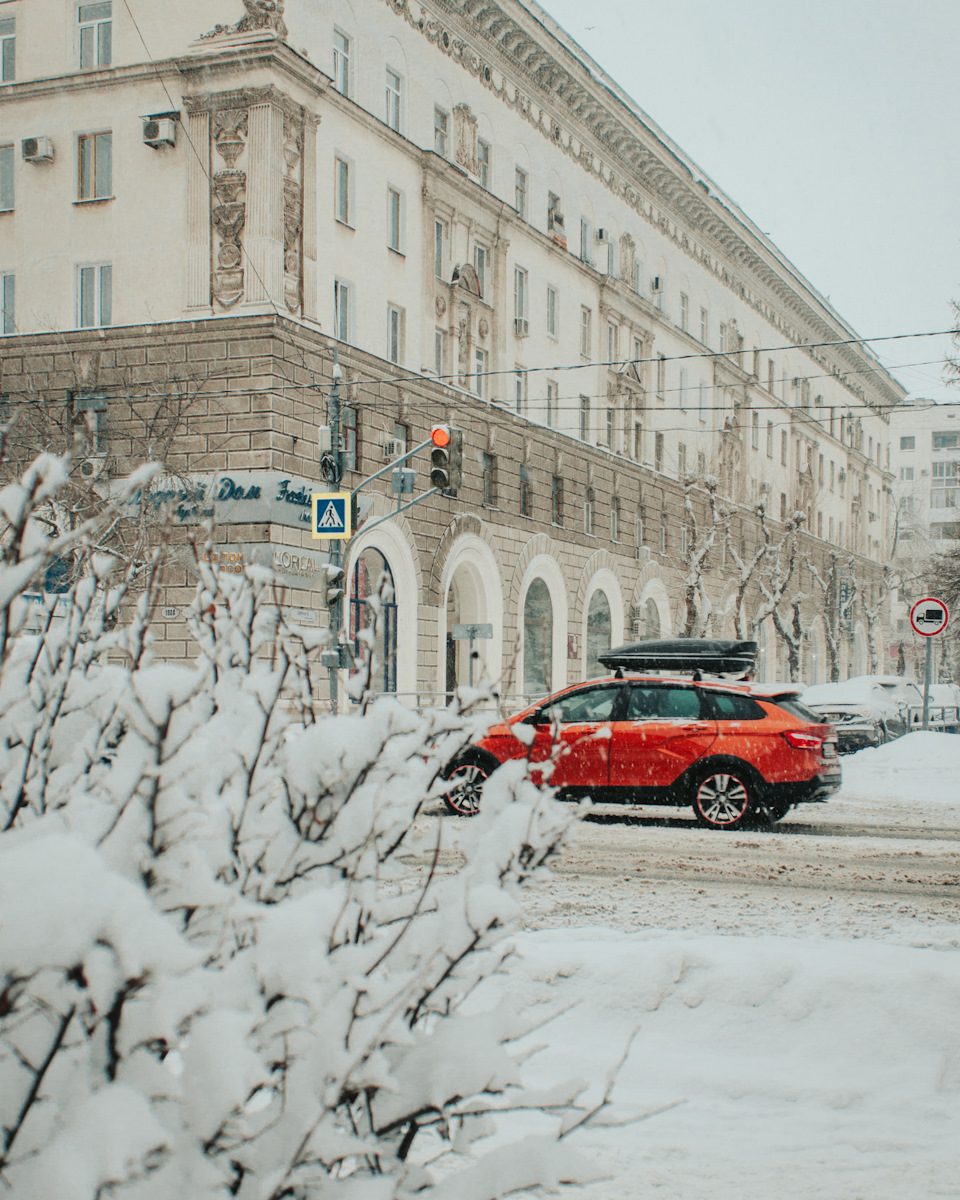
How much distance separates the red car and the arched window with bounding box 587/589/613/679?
82.3 feet

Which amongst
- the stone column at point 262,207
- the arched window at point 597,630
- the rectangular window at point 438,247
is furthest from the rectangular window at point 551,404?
the stone column at point 262,207

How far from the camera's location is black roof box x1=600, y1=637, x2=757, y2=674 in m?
19.4

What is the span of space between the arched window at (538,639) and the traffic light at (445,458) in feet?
53.2

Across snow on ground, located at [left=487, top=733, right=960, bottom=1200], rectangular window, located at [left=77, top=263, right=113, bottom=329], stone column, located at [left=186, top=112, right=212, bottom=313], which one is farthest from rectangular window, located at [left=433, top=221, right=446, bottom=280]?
snow on ground, located at [left=487, top=733, right=960, bottom=1200]

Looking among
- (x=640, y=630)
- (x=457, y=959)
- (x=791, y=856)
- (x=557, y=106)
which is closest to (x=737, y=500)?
(x=640, y=630)

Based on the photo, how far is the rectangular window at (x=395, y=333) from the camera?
29.8 meters

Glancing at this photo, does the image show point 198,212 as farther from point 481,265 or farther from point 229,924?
point 229,924

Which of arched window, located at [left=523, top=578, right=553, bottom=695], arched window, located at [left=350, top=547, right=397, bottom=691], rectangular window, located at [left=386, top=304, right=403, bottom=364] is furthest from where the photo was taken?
arched window, located at [left=523, top=578, right=553, bottom=695]

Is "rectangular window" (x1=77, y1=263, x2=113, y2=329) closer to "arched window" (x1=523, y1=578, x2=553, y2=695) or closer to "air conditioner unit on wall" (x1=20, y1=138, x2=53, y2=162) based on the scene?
"air conditioner unit on wall" (x1=20, y1=138, x2=53, y2=162)

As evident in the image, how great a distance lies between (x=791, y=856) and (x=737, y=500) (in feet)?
142

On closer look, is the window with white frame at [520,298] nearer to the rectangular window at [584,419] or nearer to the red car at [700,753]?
the rectangular window at [584,419]

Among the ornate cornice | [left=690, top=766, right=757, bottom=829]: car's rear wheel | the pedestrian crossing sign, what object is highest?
the ornate cornice

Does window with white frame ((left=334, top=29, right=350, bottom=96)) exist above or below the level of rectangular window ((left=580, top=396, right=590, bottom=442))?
above

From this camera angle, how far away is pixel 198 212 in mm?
25797
